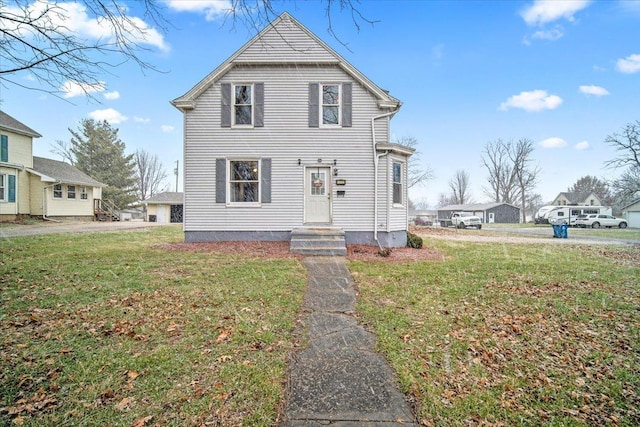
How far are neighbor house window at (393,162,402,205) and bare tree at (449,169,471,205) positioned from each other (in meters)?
57.6

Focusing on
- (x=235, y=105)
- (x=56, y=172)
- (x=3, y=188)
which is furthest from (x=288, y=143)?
(x=56, y=172)

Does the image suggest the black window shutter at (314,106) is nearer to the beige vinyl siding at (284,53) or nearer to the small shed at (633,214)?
the beige vinyl siding at (284,53)

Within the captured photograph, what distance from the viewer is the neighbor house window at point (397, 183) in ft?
36.7

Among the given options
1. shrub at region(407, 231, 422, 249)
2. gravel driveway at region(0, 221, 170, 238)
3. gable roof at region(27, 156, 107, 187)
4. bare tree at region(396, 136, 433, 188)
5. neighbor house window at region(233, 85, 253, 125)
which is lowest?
shrub at region(407, 231, 422, 249)

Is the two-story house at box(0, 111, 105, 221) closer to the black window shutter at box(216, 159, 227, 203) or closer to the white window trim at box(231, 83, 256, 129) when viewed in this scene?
the black window shutter at box(216, 159, 227, 203)

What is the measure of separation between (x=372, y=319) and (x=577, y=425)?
7.67ft

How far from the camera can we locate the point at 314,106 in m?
10.7

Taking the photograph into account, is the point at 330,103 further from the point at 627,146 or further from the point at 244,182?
the point at 627,146

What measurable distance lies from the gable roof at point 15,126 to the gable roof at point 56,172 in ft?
7.45

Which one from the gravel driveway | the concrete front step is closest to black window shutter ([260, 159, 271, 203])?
the concrete front step

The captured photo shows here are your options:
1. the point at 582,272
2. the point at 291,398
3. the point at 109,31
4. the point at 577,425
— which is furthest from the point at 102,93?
the point at 582,272

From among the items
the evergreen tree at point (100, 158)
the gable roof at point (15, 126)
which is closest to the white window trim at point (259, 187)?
the gable roof at point (15, 126)

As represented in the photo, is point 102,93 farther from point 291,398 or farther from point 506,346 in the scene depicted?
point 506,346

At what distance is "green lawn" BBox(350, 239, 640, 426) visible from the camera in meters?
2.51
